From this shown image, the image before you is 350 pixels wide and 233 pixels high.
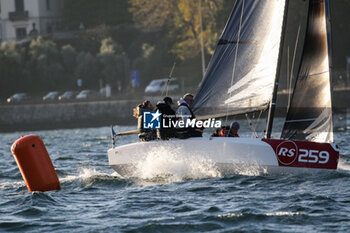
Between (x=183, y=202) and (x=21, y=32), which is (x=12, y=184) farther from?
(x=21, y=32)

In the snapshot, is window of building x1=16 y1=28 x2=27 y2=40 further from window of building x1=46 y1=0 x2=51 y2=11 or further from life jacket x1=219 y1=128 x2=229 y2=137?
life jacket x1=219 y1=128 x2=229 y2=137

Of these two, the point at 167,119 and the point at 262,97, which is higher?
the point at 262,97

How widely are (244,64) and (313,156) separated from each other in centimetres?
260

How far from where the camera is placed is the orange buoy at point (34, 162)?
13188 mm

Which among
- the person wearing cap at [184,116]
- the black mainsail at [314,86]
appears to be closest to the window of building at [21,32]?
the person wearing cap at [184,116]

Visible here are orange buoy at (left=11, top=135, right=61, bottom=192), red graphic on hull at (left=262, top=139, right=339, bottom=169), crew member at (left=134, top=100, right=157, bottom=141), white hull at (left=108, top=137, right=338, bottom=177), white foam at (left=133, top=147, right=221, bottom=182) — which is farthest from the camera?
crew member at (left=134, top=100, right=157, bottom=141)

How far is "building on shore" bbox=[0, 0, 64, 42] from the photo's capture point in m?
76.7

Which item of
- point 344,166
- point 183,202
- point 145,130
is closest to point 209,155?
point 145,130

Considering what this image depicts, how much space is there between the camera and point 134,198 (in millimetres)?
12539

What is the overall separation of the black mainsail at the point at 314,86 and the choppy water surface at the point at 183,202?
3.44 feet

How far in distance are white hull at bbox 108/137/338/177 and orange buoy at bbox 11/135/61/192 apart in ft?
6.62

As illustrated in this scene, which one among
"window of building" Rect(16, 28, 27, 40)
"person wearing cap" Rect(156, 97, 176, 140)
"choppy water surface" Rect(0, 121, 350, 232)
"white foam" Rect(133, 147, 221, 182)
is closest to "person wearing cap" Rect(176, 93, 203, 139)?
"person wearing cap" Rect(156, 97, 176, 140)

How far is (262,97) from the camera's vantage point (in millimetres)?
14820

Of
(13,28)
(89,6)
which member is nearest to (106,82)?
(89,6)
